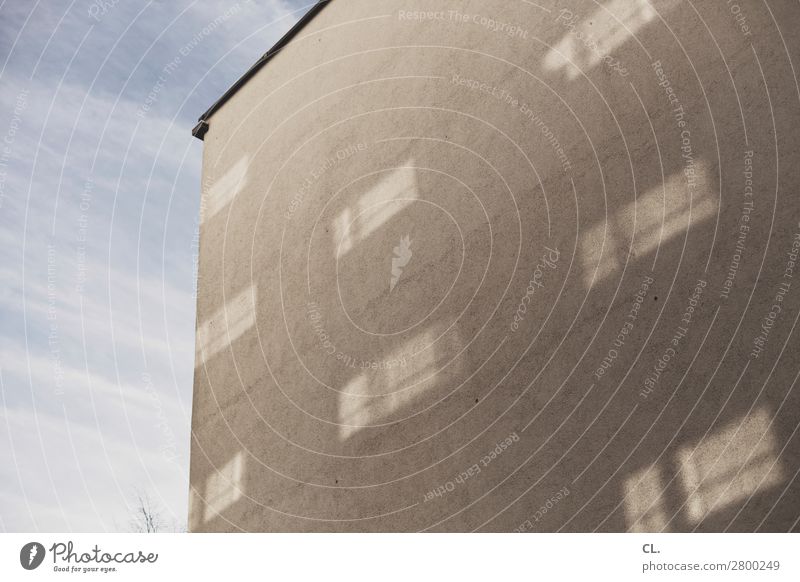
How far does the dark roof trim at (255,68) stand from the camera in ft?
36.4

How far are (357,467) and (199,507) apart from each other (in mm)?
3272

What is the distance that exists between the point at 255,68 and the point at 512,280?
6531 millimetres

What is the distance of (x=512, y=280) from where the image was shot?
25.2 ft

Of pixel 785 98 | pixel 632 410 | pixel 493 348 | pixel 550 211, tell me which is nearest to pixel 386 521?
pixel 493 348

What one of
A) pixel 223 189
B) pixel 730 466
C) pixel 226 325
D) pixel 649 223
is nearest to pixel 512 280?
pixel 649 223

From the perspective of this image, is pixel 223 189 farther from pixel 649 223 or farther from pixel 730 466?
pixel 730 466

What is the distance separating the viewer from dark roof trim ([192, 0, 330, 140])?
36.4ft

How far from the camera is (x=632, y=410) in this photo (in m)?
6.36

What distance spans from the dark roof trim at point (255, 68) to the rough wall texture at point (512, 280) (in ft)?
0.73

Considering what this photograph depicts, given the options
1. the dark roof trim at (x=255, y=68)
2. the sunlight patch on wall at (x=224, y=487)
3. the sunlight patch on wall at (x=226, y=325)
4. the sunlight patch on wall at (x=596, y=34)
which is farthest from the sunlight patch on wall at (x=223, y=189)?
the sunlight patch on wall at (x=596, y=34)

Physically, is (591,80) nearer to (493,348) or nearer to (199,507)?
(493,348)

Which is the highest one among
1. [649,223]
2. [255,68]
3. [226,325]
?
[255,68]

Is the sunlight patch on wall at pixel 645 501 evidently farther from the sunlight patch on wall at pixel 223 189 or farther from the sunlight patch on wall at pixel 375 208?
the sunlight patch on wall at pixel 223 189

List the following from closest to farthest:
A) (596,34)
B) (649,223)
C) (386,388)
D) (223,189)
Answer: (649,223), (596,34), (386,388), (223,189)
